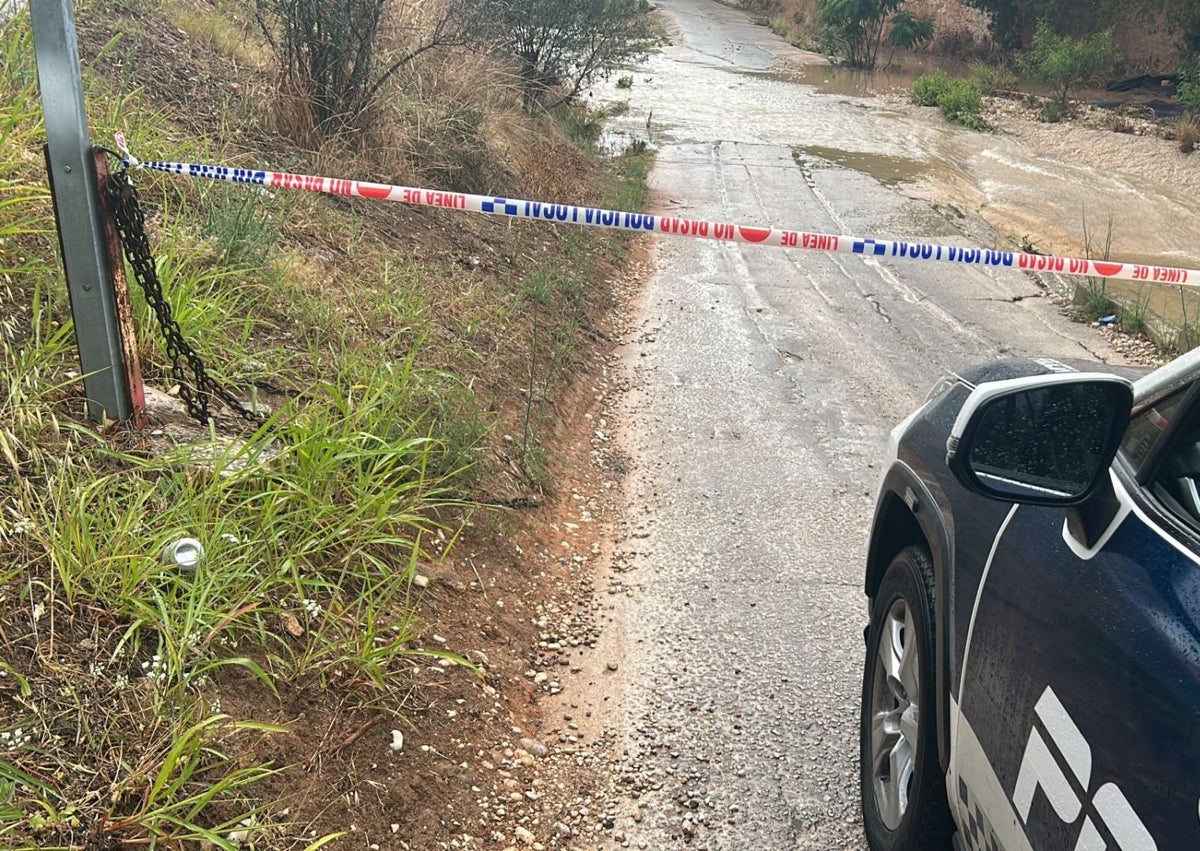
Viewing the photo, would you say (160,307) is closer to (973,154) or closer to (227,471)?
(227,471)

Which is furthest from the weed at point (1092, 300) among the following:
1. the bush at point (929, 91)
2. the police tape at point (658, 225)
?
the bush at point (929, 91)

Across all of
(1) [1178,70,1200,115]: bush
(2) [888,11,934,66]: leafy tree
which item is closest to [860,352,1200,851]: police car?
(1) [1178,70,1200,115]: bush

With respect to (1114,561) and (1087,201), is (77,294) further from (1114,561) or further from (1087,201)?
(1087,201)

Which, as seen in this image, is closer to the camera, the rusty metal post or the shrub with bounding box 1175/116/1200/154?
the rusty metal post

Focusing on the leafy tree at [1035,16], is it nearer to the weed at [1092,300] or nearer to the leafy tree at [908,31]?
the leafy tree at [908,31]

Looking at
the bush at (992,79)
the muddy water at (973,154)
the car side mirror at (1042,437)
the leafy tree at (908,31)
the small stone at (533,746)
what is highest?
the car side mirror at (1042,437)

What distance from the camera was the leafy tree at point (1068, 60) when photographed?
27.4 metres

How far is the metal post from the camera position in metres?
3.17

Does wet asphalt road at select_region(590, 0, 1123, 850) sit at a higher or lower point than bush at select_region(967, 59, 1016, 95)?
lower

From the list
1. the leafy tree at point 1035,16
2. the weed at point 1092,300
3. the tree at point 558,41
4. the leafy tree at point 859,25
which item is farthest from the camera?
the leafy tree at point 859,25

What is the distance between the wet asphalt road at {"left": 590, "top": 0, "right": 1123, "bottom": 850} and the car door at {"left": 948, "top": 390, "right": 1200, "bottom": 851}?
3.88 feet

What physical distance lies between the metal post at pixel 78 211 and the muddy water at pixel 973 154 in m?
10.3

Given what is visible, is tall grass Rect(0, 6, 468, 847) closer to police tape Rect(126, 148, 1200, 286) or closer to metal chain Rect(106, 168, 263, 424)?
metal chain Rect(106, 168, 263, 424)

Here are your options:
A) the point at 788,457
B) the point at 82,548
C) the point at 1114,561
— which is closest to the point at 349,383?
the point at 82,548
